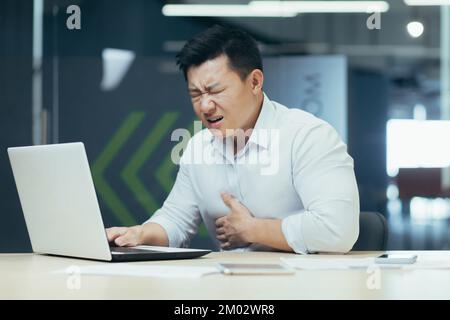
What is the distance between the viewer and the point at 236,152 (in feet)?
9.34

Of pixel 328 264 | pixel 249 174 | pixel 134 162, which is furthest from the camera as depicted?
pixel 134 162

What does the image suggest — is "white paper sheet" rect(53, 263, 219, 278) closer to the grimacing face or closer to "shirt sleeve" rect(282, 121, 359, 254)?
"shirt sleeve" rect(282, 121, 359, 254)

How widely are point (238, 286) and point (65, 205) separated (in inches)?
26.2

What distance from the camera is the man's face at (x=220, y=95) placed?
297 cm

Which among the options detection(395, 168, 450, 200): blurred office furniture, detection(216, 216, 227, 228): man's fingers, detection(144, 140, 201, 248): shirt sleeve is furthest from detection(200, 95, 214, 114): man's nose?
detection(395, 168, 450, 200): blurred office furniture

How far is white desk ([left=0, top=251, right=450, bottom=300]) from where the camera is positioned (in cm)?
134

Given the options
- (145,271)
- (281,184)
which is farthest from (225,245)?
(145,271)

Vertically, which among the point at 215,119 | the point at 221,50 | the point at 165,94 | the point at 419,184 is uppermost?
the point at 221,50

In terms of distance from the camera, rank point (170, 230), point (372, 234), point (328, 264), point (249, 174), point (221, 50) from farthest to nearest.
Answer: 1. point (221, 50)
2. point (249, 174)
3. point (170, 230)
4. point (372, 234)
5. point (328, 264)

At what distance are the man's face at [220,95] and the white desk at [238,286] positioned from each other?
1327 mm

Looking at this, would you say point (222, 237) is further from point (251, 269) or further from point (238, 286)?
point (238, 286)

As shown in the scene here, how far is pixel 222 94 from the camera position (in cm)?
305

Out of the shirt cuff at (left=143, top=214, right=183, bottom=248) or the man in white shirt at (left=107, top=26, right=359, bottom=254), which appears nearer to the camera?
the man in white shirt at (left=107, top=26, right=359, bottom=254)

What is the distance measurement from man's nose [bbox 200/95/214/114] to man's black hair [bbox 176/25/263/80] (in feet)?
0.37
